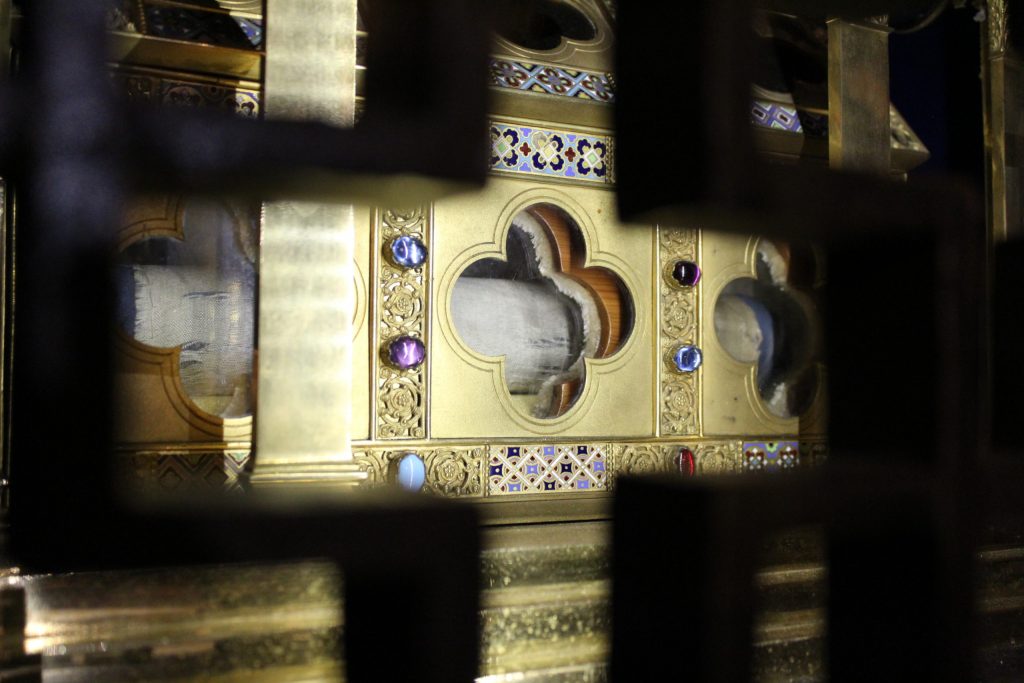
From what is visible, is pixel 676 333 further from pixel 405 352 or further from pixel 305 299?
pixel 305 299

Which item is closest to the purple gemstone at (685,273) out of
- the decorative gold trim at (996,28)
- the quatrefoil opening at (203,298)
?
the decorative gold trim at (996,28)

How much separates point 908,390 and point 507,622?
2.26 m

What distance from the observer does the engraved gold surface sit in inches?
179

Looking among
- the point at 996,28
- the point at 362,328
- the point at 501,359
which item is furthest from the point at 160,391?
the point at 996,28

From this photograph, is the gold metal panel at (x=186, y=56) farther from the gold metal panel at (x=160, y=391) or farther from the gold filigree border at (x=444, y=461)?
the gold filigree border at (x=444, y=461)

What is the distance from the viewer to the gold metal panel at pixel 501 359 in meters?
4.06

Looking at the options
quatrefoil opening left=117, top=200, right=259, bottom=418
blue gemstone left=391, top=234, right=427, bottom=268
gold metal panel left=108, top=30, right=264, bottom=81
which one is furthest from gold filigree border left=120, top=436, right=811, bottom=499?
gold metal panel left=108, top=30, right=264, bottom=81

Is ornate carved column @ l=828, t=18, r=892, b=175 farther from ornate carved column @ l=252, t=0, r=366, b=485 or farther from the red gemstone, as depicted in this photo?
ornate carved column @ l=252, t=0, r=366, b=485

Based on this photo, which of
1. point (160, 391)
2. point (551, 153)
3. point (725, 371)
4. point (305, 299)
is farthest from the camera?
point (725, 371)

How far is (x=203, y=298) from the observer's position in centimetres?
371

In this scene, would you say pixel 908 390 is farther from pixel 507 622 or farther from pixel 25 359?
pixel 507 622

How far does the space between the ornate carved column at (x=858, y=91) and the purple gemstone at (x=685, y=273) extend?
2.53 ft

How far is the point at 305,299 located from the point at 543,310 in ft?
5.69

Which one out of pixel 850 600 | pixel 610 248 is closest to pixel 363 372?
pixel 610 248
